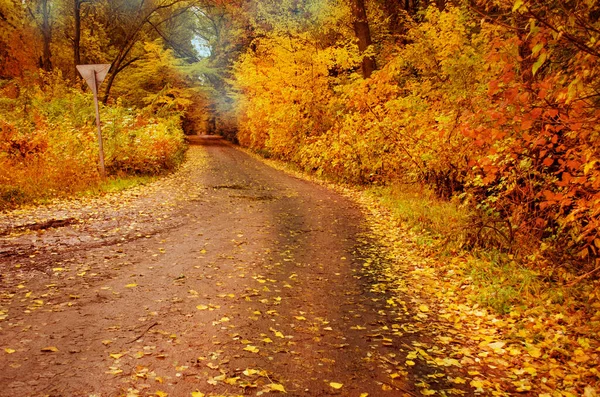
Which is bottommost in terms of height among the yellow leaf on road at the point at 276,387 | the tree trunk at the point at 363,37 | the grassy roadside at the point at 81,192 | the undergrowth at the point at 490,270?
the yellow leaf on road at the point at 276,387

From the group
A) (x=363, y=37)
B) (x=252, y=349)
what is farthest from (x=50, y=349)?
(x=363, y=37)

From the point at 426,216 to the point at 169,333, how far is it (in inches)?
265

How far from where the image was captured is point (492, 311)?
215 inches

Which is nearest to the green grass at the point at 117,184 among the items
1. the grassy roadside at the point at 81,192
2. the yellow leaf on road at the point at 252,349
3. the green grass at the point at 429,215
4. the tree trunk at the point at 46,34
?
the grassy roadside at the point at 81,192

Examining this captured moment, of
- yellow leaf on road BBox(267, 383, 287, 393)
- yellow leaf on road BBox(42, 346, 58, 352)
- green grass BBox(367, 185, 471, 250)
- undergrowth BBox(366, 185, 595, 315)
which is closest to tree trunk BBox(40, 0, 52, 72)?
green grass BBox(367, 185, 471, 250)

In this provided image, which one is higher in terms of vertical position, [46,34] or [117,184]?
Answer: [46,34]

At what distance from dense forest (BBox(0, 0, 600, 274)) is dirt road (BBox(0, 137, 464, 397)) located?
2827mm

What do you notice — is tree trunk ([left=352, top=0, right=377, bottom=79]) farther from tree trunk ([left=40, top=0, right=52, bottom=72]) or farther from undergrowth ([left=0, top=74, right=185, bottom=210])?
tree trunk ([left=40, top=0, right=52, bottom=72])

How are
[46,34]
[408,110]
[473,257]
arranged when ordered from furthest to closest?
1. [46,34]
2. [408,110]
3. [473,257]

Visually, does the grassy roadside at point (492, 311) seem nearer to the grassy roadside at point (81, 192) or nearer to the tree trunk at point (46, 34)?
the grassy roadside at point (81, 192)

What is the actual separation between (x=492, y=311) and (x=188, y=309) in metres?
3.84

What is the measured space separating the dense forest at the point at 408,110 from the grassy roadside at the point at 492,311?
57cm

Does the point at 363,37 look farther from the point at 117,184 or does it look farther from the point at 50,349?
the point at 50,349

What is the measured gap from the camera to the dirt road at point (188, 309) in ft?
12.1
